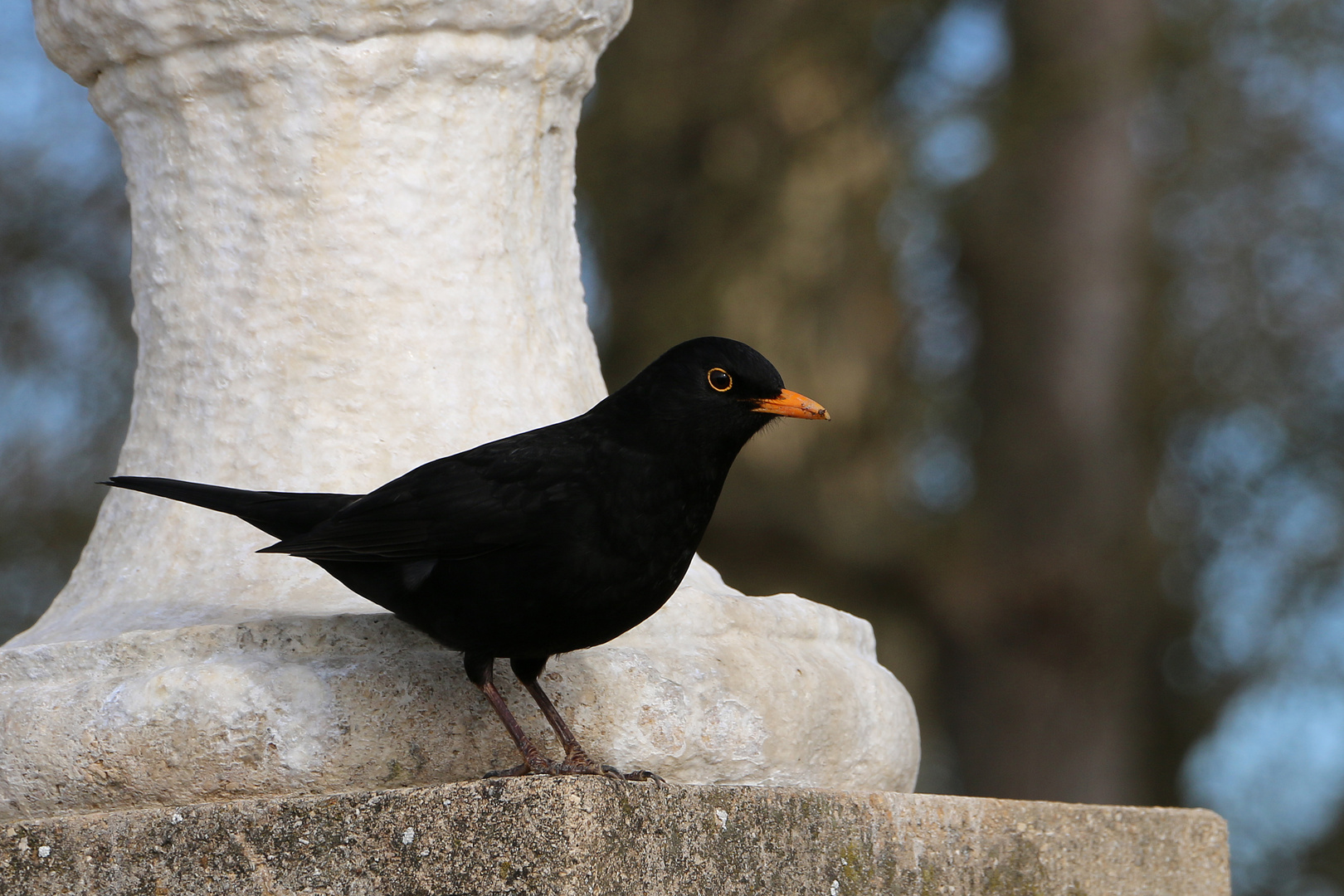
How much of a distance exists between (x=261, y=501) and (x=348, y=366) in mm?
350

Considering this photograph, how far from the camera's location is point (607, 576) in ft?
7.35

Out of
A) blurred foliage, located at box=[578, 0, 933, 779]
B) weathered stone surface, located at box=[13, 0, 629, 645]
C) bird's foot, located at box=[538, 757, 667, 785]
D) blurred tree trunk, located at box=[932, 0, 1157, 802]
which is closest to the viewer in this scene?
bird's foot, located at box=[538, 757, 667, 785]

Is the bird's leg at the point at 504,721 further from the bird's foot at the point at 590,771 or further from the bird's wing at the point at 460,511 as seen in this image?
the bird's wing at the point at 460,511

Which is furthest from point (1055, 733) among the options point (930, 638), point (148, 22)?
point (148, 22)

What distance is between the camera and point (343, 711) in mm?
2270

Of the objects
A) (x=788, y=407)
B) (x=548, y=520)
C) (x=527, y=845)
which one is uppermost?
(x=788, y=407)

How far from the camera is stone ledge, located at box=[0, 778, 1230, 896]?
1892mm

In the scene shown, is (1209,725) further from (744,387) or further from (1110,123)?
(744,387)

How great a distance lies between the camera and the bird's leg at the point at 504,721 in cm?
225

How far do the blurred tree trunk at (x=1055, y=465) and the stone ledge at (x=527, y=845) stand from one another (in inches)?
194

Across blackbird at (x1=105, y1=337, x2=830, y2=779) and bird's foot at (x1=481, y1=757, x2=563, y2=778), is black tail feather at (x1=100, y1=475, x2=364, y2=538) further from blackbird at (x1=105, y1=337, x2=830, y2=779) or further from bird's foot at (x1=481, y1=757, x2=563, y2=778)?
bird's foot at (x1=481, y1=757, x2=563, y2=778)

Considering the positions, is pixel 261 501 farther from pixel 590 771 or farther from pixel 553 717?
pixel 590 771

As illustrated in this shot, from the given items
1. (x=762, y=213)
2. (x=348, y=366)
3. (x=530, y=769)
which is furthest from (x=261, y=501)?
(x=762, y=213)

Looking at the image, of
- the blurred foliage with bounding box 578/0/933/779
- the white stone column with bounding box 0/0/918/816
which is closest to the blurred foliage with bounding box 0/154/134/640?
the blurred foliage with bounding box 578/0/933/779
